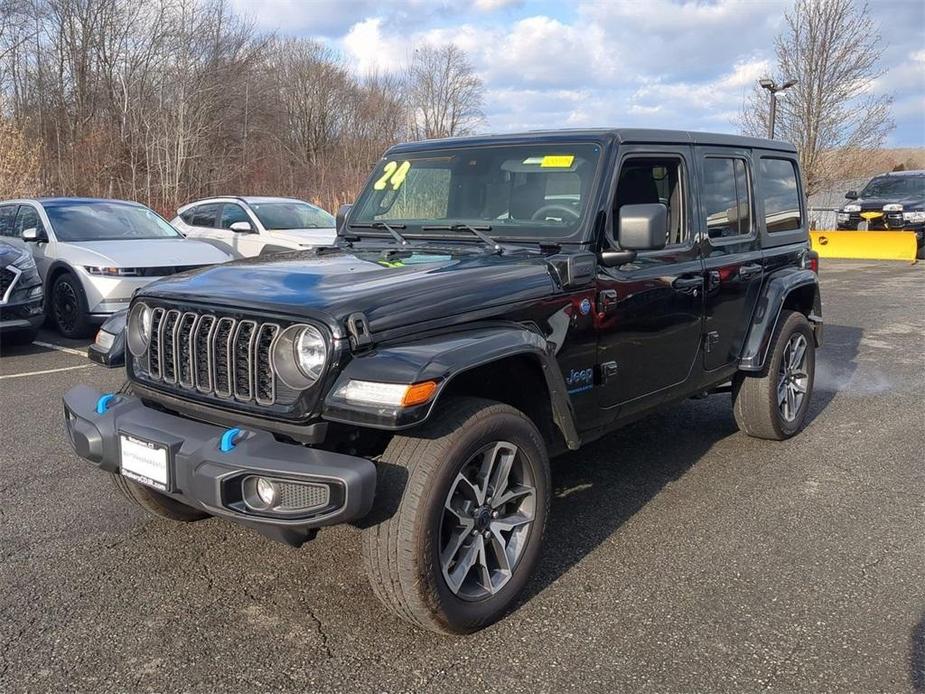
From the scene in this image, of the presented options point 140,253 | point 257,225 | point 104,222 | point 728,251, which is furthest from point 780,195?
point 257,225

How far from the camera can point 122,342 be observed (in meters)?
3.64

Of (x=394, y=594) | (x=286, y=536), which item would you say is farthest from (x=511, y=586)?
(x=286, y=536)

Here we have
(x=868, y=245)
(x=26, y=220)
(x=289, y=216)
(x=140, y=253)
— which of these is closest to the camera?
(x=140, y=253)

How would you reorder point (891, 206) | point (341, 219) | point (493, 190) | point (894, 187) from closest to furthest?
point (493, 190)
point (341, 219)
point (891, 206)
point (894, 187)

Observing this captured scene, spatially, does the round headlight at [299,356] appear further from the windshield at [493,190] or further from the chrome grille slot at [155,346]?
the windshield at [493,190]

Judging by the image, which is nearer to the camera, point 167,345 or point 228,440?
point 228,440

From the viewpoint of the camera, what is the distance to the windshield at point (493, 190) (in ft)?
12.6

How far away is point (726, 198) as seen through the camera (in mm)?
4734

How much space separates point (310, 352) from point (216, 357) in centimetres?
46

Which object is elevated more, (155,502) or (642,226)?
(642,226)

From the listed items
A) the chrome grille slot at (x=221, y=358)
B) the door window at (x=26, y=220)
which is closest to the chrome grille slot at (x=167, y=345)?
the chrome grille slot at (x=221, y=358)

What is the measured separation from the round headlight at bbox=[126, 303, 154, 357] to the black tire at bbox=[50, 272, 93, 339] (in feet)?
19.0

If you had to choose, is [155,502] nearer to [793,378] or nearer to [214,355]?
[214,355]

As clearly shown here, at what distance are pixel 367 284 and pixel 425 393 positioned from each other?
617 mm
